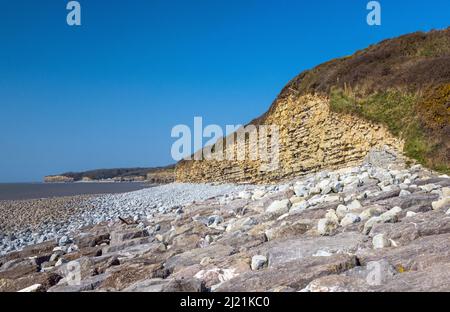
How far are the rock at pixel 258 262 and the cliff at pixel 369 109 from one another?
1045cm

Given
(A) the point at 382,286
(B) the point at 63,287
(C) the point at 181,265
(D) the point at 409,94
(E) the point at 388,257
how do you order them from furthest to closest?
1. (D) the point at 409,94
2. (C) the point at 181,265
3. (B) the point at 63,287
4. (E) the point at 388,257
5. (A) the point at 382,286

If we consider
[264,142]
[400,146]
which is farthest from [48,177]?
[400,146]

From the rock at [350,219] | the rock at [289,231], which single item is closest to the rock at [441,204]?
the rock at [350,219]

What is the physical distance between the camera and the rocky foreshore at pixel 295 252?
403 cm

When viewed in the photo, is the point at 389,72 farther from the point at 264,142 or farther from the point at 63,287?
the point at 63,287

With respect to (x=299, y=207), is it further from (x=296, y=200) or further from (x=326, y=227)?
(x=326, y=227)

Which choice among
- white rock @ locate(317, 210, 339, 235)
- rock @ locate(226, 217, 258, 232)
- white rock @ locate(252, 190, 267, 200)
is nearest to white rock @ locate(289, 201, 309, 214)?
rock @ locate(226, 217, 258, 232)

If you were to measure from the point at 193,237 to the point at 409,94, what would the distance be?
560 inches

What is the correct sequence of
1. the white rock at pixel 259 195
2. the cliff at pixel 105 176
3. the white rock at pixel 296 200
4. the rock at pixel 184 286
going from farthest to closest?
1. the cliff at pixel 105 176
2. the white rock at pixel 259 195
3. the white rock at pixel 296 200
4. the rock at pixel 184 286

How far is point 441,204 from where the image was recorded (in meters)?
6.26

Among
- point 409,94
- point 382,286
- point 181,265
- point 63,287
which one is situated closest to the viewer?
point 382,286

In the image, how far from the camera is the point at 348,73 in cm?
2269

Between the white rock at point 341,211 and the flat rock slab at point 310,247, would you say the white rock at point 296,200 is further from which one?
the flat rock slab at point 310,247

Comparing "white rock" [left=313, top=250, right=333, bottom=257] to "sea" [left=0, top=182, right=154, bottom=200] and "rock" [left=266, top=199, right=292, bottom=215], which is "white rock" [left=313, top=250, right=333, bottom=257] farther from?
"sea" [left=0, top=182, right=154, bottom=200]
